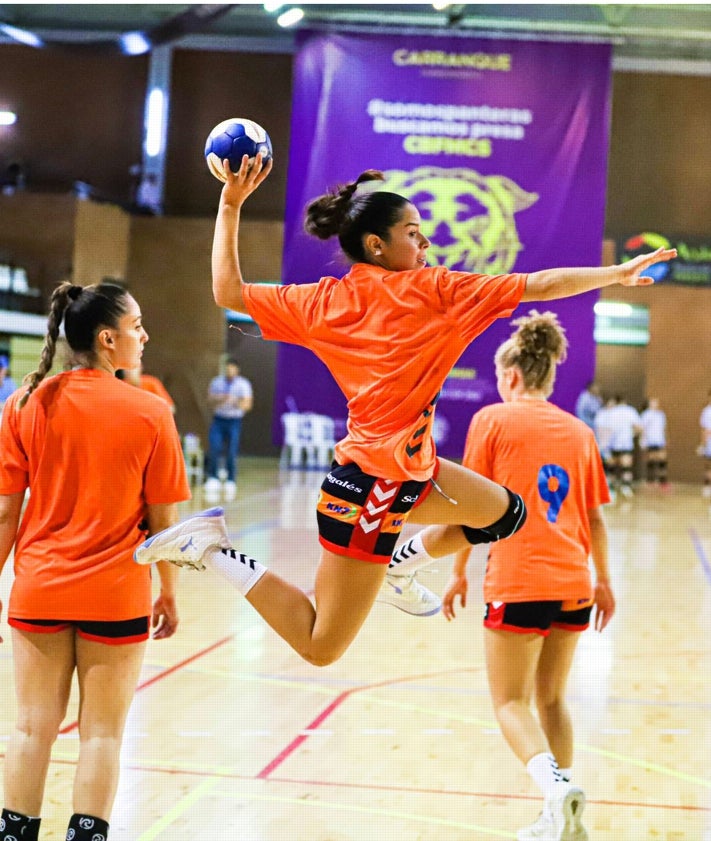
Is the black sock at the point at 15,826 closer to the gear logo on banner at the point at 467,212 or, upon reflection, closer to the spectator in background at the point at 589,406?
the gear logo on banner at the point at 467,212

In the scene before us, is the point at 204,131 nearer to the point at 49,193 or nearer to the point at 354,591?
the point at 49,193

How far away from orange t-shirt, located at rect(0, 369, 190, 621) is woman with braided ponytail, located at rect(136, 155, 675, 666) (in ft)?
0.41

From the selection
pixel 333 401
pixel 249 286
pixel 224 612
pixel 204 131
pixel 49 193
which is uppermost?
pixel 204 131

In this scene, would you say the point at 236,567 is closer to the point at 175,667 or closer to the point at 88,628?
the point at 88,628

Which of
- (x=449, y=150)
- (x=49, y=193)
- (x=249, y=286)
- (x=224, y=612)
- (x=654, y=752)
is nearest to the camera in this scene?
(x=249, y=286)

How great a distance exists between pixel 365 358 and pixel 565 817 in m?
1.51

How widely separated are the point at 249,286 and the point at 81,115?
20573mm

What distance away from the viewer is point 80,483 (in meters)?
2.92

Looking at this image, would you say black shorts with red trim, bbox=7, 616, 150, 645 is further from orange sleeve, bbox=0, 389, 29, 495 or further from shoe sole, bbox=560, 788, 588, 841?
shoe sole, bbox=560, 788, 588, 841

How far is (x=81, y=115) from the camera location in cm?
2222

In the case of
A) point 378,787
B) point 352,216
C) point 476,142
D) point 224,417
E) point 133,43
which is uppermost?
point 133,43

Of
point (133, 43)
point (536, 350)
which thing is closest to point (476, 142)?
point (133, 43)

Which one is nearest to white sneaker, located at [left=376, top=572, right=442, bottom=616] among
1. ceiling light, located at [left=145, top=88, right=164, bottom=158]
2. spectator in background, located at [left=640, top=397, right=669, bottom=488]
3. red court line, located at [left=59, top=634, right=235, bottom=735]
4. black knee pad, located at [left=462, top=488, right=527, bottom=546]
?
black knee pad, located at [left=462, top=488, right=527, bottom=546]

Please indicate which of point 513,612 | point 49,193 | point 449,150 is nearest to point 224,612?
point 513,612
